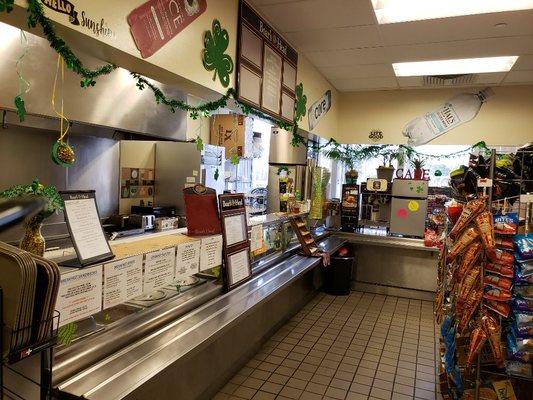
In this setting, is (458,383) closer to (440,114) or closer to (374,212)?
(374,212)

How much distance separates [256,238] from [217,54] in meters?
1.50

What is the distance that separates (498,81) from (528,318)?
4.45 metres

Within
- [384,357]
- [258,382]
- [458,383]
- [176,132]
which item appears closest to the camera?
[458,383]

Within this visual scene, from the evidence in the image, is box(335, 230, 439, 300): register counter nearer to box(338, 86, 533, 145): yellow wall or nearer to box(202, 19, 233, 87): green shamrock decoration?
box(338, 86, 533, 145): yellow wall

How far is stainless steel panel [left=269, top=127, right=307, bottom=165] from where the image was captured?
237 inches

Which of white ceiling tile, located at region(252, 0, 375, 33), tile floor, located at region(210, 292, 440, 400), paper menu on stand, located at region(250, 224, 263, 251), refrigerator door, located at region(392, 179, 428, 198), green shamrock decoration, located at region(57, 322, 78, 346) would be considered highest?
white ceiling tile, located at region(252, 0, 375, 33)

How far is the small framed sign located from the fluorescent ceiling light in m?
2.89

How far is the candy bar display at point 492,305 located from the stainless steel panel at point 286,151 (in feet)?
12.0

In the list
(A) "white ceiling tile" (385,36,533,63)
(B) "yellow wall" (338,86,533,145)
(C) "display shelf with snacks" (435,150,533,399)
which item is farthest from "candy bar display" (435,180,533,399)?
(B) "yellow wall" (338,86,533,145)

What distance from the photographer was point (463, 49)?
434 centimetres

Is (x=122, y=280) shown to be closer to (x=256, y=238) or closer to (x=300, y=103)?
(x=256, y=238)

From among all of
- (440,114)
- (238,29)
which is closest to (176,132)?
(238,29)

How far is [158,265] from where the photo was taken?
2.06 m

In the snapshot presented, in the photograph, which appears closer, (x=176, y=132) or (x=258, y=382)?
(x=258, y=382)
